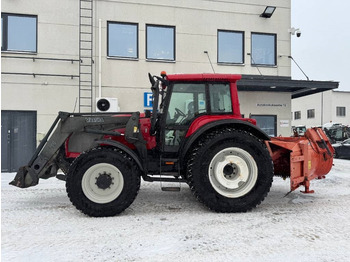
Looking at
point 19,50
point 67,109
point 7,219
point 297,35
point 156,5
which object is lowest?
point 7,219

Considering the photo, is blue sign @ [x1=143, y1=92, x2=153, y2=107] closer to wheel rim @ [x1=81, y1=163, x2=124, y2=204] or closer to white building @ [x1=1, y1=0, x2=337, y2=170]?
white building @ [x1=1, y1=0, x2=337, y2=170]

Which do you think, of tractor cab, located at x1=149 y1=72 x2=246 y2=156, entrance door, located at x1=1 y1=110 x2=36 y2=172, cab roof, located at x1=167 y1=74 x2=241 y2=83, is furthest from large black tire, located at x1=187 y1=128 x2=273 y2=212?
entrance door, located at x1=1 y1=110 x2=36 y2=172

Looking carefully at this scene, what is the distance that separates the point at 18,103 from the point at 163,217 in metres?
7.08

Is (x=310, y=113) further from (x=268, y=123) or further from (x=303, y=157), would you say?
(x=303, y=157)

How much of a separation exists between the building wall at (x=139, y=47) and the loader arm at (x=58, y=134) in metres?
4.83

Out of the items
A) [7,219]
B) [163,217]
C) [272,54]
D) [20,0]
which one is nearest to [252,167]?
[163,217]

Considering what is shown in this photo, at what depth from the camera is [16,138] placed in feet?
28.9

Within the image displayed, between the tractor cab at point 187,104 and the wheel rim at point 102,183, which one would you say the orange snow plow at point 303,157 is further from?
the wheel rim at point 102,183

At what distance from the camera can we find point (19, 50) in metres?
8.80

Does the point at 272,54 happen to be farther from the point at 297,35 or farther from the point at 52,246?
the point at 52,246

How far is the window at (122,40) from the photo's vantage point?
925 centimetres

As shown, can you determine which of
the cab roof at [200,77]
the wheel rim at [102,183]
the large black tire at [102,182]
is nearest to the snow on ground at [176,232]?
the large black tire at [102,182]

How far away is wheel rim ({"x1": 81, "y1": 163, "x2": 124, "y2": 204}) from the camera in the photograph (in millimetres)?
3957

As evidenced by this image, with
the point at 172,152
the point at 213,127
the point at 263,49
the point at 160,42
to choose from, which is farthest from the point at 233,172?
the point at 263,49
